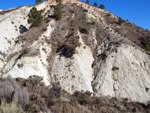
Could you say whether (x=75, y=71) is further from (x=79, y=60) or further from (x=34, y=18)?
(x=34, y=18)

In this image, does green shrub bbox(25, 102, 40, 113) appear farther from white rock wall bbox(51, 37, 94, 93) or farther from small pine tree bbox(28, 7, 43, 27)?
small pine tree bbox(28, 7, 43, 27)

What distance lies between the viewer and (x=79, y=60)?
62.5 ft

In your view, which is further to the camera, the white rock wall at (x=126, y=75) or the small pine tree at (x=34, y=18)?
the small pine tree at (x=34, y=18)

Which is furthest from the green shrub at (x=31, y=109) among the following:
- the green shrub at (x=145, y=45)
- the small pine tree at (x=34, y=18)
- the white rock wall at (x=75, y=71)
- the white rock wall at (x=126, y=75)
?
the small pine tree at (x=34, y=18)

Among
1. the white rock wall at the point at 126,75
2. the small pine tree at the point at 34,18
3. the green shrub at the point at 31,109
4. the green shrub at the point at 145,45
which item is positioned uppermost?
the small pine tree at the point at 34,18

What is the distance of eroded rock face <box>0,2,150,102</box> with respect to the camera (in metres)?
15.8

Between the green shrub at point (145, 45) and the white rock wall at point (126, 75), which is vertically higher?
the green shrub at point (145, 45)

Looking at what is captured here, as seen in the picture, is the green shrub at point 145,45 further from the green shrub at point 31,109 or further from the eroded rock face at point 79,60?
the green shrub at point 31,109

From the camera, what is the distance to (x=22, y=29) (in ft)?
95.3

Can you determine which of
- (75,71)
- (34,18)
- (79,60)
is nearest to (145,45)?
(79,60)

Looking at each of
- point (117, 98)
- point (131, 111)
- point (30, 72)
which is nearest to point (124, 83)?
point (117, 98)

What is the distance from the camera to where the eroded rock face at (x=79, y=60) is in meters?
15.8

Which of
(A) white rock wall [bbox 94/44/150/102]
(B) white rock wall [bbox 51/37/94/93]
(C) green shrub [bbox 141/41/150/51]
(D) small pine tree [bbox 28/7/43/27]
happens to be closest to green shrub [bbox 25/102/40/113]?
(B) white rock wall [bbox 51/37/94/93]

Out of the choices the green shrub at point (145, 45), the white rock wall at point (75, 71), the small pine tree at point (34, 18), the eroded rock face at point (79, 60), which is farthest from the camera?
the small pine tree at point (34, 18)
